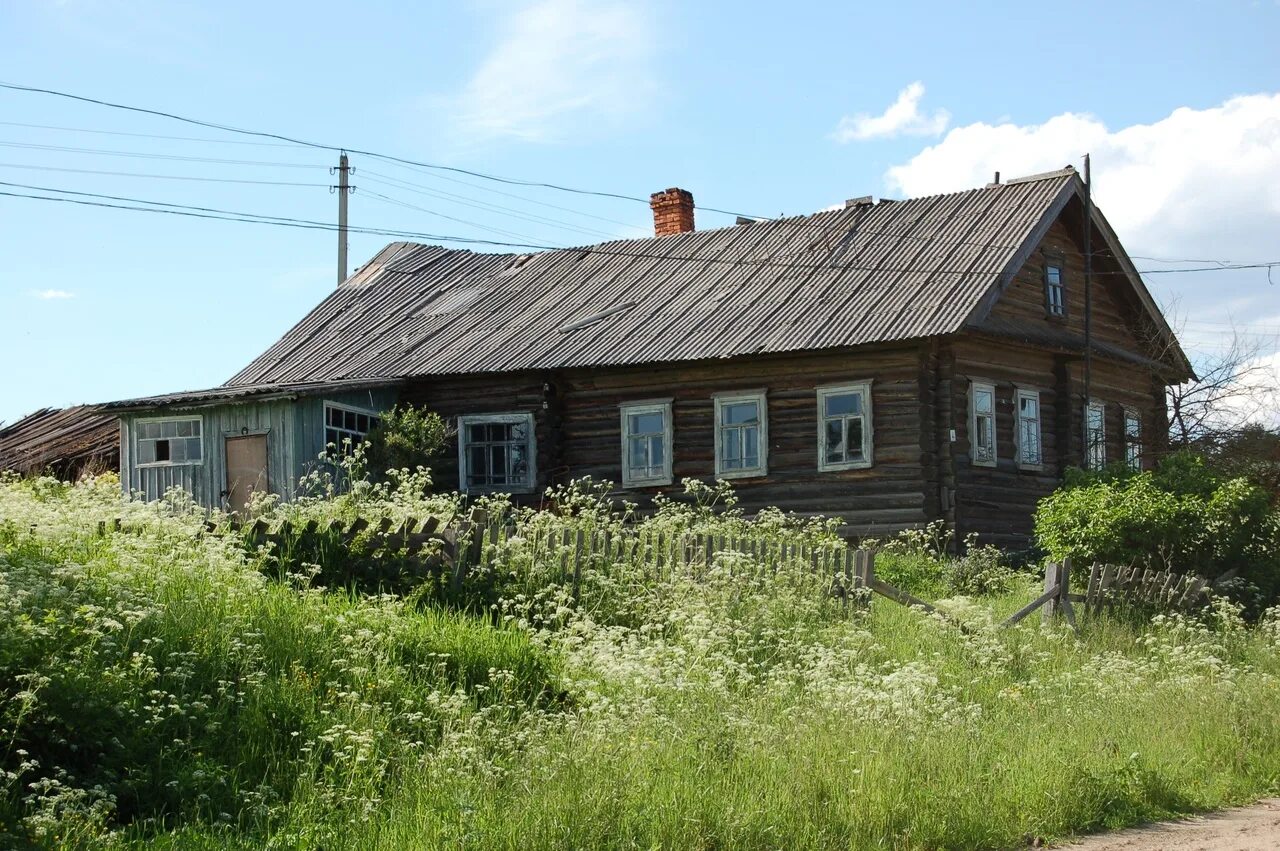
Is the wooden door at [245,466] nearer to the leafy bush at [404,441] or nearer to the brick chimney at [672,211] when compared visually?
the leafy bush at [404,441]

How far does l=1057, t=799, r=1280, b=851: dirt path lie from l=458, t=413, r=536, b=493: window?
1680cm

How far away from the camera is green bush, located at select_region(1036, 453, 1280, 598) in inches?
653

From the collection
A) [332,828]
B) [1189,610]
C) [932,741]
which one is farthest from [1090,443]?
[332,828]

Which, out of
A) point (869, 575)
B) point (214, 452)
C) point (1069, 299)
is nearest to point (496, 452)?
point (214, 452)

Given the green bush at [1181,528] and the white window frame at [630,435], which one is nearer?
the green bush at [1181,528]

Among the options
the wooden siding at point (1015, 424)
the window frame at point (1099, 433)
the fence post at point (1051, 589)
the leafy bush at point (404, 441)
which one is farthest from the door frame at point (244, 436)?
the window frame at point (1099, 433)

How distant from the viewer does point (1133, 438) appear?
2625cm

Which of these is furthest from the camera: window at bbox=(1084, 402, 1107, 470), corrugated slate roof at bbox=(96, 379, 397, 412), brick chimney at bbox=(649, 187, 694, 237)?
brick chimney at bbox=(649, 187, 694, 237)

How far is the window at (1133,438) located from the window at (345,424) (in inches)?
529

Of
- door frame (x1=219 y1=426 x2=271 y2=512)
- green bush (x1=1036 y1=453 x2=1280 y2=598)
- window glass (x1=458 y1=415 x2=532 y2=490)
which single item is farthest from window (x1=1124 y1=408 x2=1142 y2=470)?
door frame (x1=219 y1=426 x2=271 y2=512)

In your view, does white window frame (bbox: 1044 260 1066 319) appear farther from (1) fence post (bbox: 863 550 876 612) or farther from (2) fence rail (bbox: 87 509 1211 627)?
(1) fence post (bbox: 863 550 876 612)

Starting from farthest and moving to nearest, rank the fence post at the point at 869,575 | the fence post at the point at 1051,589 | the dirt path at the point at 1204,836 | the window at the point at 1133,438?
the window at the point at 1133,438
the fence post at the point at 1051,589
the fence post at the point at 869,575
the dirt path at the point at 1204,836

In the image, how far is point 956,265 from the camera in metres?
22.7

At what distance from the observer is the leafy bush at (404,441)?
22.8 meters
